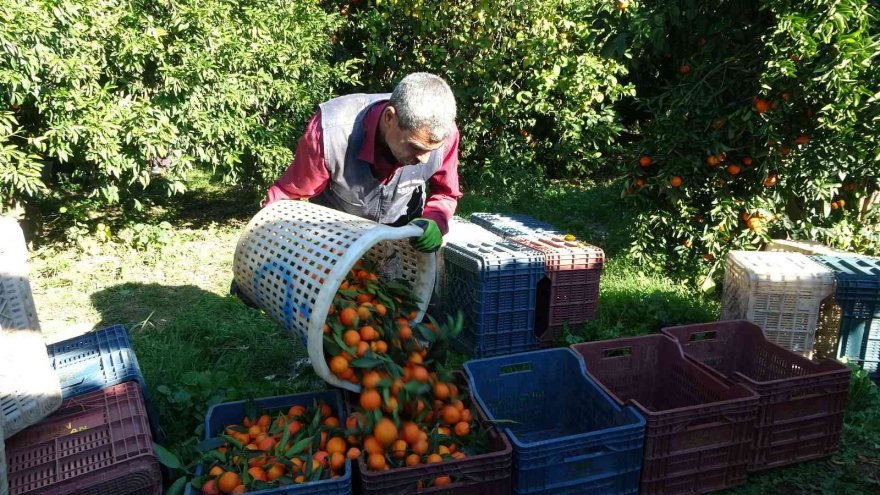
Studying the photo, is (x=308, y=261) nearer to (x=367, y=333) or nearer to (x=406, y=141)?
(x=367, y=333)

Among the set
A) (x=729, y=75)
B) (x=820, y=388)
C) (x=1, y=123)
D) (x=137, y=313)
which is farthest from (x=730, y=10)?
(x=1, y=123)

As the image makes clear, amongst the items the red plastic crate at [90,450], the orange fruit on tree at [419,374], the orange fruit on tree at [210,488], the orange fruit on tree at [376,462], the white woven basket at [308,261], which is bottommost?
the orange fruit on tree at [210,488]

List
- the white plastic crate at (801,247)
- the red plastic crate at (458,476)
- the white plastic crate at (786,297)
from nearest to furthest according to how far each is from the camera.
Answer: the red plastic crate at (458,476)
the white plastic crate at (786,297)
the white plastic crate at (801,247)

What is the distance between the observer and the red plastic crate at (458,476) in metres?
2.18

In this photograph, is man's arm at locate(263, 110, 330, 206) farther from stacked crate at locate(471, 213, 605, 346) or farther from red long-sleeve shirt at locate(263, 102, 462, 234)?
stacked crate at locate(471, 213, 605, 346)

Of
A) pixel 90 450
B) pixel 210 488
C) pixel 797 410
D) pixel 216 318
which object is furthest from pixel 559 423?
pixel 216 318

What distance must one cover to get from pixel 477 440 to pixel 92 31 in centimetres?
448

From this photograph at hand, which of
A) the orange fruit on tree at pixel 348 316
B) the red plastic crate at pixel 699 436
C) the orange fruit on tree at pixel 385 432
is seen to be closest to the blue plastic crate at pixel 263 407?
the orange fruit on tree at pixel 385 432

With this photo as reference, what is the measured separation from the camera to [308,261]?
2373 millimetres

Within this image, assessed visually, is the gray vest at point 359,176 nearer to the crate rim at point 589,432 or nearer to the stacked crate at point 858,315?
the crate rim at point 589,432

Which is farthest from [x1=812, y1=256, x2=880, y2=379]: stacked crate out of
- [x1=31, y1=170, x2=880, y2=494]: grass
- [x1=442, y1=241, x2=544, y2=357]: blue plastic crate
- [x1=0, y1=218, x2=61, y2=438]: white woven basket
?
[x1=0, y1=218, x2=61, y2=438]: white woven basket

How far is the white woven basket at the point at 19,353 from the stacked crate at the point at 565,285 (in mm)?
2577

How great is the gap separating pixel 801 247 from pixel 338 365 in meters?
3.28

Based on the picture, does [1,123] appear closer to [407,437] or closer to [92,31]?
[92,31]
